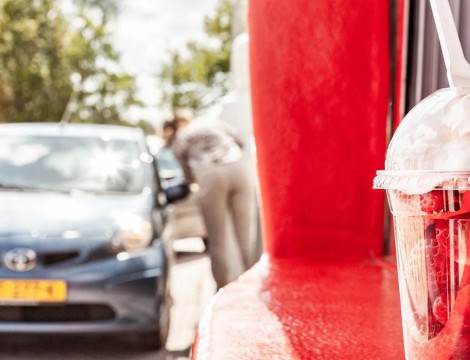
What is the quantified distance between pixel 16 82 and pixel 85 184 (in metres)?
24.1

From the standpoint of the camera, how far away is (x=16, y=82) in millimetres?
27516

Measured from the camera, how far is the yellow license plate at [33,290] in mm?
3953

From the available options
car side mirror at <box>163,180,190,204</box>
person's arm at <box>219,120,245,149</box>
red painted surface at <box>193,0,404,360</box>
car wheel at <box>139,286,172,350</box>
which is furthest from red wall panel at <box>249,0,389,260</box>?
car side mirror at <box>163,180,190,204</box>

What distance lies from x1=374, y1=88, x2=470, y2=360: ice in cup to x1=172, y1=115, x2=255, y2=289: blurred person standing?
3.79m

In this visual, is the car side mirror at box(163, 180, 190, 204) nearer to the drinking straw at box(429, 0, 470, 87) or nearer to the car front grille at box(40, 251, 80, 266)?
the car front grille at box(40, 251, 80, 266)

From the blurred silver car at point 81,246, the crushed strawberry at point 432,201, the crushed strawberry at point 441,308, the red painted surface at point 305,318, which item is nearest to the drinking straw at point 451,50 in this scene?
the crushed strawberry at point 432,201

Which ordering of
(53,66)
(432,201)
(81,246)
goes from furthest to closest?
(53,66) < (81,246) < (432,201)

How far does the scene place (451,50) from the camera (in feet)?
2.86

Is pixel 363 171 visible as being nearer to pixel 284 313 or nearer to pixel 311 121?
pixel 311 121

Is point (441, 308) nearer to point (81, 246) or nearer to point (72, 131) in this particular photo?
point (81, 246)

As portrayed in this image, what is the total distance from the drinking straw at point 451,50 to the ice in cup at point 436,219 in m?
0.02

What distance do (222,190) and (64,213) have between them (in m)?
0.97

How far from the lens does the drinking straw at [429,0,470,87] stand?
875 millimetres

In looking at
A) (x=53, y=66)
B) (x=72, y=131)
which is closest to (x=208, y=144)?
(x=72, y=131)
